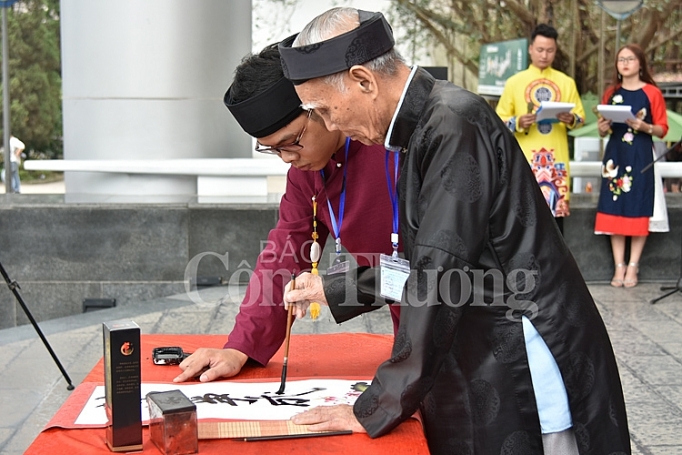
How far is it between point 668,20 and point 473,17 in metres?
1.82

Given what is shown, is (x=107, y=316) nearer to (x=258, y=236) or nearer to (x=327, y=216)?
(x=258, y=236)

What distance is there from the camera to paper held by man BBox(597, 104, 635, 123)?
5223mm

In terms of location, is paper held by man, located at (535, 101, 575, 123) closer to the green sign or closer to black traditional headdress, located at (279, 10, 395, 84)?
the green sign

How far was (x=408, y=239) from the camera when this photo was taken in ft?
5.20

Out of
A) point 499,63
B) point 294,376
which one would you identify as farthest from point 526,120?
point 294,376

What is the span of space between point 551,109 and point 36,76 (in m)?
5.75

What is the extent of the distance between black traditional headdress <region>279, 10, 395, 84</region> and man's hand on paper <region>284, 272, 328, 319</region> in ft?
1.65

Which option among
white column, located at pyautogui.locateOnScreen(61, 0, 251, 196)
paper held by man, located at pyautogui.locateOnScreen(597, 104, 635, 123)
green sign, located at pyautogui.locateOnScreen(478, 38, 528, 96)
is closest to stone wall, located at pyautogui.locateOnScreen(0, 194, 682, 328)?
white column, located at pyautogui.locateOnScreen(61, 0, 251, 196)

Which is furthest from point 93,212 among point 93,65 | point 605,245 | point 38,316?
point 605,245

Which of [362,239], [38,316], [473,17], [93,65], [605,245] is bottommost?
[38,316]

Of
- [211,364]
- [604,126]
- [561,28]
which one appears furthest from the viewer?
[561,28]

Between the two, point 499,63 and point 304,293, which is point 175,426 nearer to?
point 304,293

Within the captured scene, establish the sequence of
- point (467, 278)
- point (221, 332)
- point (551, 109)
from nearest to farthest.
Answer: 1. point (467, 278)
2. point (221, 332)
3. point (551, 109)

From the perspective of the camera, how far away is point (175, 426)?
1.56m
